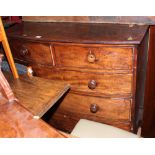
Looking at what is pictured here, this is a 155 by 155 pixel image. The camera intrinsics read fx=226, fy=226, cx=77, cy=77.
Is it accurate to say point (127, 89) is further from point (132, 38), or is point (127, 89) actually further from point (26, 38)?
point (26, 38)

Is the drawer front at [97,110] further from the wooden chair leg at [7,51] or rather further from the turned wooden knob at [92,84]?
the wooden chair leg at [7,51]

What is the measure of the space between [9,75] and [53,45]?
367 millimetres

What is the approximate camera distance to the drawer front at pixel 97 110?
1.51 m

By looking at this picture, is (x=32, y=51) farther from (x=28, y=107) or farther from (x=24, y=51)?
(x=28, y=107)

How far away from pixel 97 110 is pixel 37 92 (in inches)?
19.0

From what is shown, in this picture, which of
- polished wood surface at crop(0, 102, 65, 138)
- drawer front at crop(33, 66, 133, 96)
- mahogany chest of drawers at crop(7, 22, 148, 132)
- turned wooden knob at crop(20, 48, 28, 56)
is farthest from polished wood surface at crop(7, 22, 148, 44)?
polished wood surface at crop(0, 102, 65, 138)

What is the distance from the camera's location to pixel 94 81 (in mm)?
1453

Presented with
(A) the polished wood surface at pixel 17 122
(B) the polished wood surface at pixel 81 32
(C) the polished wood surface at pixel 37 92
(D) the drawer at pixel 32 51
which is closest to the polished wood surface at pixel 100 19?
(B) the polished wood surface at pixel 81 32

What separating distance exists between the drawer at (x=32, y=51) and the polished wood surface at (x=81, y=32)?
57 mm

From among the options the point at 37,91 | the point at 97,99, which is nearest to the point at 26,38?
the point at 37,91

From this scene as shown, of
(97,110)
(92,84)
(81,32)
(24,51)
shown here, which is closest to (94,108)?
(97,110)

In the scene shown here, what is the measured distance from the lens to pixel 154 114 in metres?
1.77

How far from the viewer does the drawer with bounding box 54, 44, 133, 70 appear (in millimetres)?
1299

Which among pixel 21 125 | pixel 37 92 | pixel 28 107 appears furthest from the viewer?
pixel 37 92
